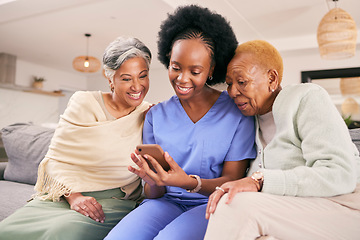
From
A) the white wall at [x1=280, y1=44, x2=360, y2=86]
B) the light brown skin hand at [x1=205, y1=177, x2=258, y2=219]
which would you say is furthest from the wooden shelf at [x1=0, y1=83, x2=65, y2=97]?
the light brown skin hand at [x1=205, y1=177, x2=258, y2=219]

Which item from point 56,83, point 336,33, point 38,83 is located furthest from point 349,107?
point 56,83

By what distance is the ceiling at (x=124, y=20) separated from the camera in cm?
468

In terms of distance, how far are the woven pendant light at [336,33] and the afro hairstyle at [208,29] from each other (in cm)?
292

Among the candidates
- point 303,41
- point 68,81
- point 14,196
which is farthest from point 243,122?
point 68,81

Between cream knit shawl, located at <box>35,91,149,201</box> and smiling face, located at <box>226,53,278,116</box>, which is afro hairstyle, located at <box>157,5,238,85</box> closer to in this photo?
smiling face, located at <box>226,53,278,116</box>

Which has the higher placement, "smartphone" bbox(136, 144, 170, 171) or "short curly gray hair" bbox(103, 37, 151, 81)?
"short curly gray hair" bbox(103, 37, 151, 81)

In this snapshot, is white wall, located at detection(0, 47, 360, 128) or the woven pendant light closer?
the woven pendant light

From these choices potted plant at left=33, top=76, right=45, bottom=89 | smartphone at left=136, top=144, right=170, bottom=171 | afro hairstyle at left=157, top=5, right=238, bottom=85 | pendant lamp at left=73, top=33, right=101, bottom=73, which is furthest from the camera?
potted plant at left=33, top=76, right=45, bottom=89

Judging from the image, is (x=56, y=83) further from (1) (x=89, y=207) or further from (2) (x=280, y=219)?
(2) (x=280, y=219)

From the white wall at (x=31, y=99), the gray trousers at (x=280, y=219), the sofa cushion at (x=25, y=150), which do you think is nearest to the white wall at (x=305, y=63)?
the sofa cushion at (x=25, y=150)

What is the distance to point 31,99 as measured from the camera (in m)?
8.38

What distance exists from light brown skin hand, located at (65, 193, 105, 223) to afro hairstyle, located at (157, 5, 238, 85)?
763mm

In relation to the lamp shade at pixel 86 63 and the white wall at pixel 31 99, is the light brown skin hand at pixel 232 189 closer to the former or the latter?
the lamp shade at pixel 86 63

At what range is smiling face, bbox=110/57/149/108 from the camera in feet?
4.90
